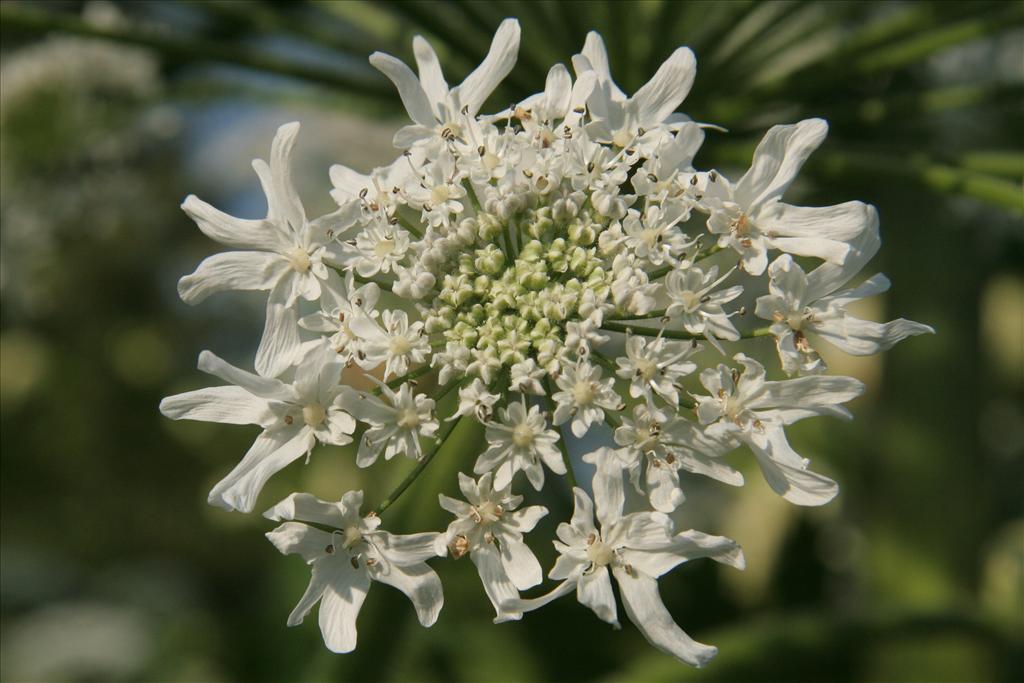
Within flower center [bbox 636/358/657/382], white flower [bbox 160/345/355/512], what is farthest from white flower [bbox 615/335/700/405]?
white flower [bbox 160/345/355/512]

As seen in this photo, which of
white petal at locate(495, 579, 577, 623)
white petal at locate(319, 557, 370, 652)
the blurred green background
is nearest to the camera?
white petal at locate(495, 579, 577, 623)

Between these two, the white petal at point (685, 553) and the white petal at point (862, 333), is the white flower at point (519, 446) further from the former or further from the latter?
the white petal at point (862, 333)

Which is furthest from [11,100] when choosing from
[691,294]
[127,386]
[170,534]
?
[691,294]

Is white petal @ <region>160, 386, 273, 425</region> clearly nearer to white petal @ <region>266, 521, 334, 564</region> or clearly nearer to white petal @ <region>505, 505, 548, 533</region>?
white petal @ <region>266, 521, 334, 564</region>

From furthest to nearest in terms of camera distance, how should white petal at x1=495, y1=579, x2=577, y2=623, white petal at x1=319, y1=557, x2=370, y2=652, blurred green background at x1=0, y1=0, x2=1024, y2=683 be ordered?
blurred green background at x1=0, y1=0, x2=1024, y2=683 → white petal at x1=319, y1=557, x2=370, y2=652 → white petal at x1=495, y1=579, x2=577, y2=623

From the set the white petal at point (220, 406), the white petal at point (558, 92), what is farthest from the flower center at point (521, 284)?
the white petal at point (220, 406)
